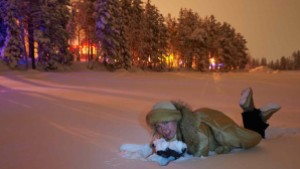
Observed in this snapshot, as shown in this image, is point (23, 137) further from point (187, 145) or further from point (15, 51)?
point (15, 51)

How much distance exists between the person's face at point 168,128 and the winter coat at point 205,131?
6 centimetres

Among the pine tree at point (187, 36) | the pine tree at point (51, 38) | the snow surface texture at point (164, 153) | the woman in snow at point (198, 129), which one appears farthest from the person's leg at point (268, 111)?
the pine tree at point (187, 36)

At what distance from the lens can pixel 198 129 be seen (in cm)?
Result: 418

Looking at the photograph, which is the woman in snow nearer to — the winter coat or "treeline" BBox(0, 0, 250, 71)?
the winter coat

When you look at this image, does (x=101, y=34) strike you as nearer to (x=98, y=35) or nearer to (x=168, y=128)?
(x=98, y=35)

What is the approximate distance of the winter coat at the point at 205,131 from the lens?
408cm

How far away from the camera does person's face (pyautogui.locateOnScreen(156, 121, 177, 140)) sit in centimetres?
404

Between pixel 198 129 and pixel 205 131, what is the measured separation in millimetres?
148

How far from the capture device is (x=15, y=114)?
7.94m

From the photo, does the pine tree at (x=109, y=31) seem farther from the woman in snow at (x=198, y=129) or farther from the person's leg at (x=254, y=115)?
the woman in snow at (x=198, y=129)

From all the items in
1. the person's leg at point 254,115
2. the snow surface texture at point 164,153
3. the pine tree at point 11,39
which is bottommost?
the snow surface texture at point 164,153

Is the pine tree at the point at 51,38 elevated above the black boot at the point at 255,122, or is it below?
above

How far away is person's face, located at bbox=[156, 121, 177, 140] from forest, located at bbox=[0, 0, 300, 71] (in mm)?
32452

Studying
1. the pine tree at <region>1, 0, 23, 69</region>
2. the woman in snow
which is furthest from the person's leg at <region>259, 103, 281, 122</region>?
the pine tree at <region>1, 0, 23, 69</region>
